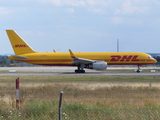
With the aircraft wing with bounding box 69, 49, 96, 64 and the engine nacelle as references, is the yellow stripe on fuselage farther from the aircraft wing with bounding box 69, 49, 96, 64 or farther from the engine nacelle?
the engine nacelle

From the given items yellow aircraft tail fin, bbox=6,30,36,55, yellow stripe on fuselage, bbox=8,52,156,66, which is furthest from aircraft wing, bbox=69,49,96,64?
yellow aircraft tail fin, bbox=6,30,36,55

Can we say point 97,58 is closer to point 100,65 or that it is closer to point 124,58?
point 100,65

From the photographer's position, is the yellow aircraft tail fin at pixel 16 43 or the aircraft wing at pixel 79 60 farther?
the yellow aircraft tail fin at pixel 16 43

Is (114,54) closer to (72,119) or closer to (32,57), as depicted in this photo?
(32,57)

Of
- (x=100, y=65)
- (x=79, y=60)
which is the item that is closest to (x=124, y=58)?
(x=100, y=65)

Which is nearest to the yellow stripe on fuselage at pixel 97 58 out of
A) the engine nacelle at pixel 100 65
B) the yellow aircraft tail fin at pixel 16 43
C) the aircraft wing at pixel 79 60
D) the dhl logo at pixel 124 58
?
the dhl logo at pixel 124 58

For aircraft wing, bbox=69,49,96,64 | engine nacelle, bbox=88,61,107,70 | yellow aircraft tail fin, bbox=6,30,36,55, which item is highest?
yellow aircraft tail fin, bbox=6,30,36,55

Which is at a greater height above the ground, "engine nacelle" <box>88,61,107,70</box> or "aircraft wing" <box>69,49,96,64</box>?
"aircraft wing" <box>69,49,96,64</box>

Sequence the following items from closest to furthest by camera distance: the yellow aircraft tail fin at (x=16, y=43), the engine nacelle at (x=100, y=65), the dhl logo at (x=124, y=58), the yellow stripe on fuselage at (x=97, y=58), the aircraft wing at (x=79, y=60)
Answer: the engine nacelle at (x=100, y=65) < the aircraft wing at (x=79, y=60) < the dhl logo at (x=124, y=58) < the yellow stripe on fuselage at (x=97, y=58) < the yellow aircraft tail fin at (x=16, y=43)

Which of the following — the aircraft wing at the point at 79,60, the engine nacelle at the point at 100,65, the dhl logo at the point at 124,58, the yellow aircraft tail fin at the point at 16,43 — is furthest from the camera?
the yellow aircraft tail fin at the point at 16,43

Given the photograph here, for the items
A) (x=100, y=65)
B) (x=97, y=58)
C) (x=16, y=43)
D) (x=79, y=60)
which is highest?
(x=16, y=43)

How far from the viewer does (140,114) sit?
33.9ft

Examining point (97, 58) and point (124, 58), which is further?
point (97, 58)

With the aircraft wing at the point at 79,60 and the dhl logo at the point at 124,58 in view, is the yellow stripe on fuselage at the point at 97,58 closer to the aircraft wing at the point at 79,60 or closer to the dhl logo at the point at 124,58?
the dhl logo at the point at 124,58
